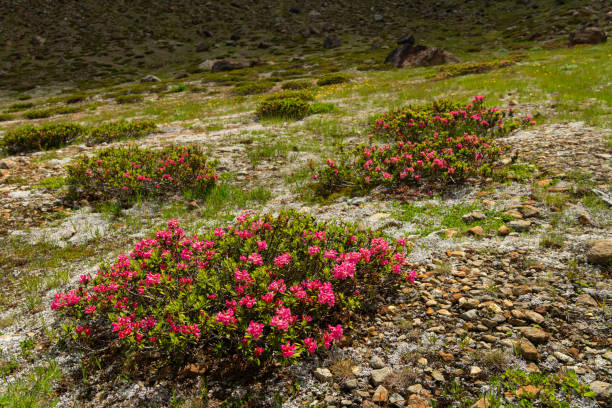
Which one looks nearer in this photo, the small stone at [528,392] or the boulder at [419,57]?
the small stone at [528,392]

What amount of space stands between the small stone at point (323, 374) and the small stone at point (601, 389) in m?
2.42

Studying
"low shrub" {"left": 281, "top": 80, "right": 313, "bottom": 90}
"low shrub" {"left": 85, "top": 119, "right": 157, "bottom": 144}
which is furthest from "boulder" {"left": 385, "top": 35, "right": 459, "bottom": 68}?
"low shrub" {"left": 85, "top": 119, "right": 157, "bottom": 144}

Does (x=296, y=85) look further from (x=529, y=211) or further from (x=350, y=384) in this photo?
(x=350, y=384)

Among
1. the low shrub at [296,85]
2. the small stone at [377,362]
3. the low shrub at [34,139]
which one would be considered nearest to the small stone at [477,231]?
the small stone at [377,362]

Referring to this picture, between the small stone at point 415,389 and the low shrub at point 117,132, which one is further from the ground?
the low shrub at point 117,132

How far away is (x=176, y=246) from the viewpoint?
517 centimetres

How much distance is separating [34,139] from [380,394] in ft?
58.0

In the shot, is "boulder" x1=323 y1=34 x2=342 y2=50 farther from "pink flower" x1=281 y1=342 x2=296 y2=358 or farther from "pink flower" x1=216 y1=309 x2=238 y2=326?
"pink flower" x1=281 y1=342 x2=296 y2=358

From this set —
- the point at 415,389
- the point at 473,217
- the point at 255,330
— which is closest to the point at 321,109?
the point at 473,217

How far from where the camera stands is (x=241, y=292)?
3883 millimetres

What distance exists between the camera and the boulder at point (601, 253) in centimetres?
438

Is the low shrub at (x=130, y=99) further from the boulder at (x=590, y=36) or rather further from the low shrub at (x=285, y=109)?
the boulder at (x=590, y=36)

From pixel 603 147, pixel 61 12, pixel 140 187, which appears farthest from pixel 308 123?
pixel 61 12

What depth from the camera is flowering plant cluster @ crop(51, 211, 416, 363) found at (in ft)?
11.7
